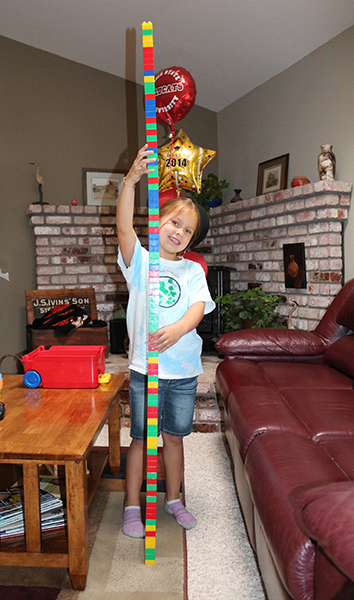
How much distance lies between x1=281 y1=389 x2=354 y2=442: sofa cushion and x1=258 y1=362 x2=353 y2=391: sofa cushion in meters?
0.08

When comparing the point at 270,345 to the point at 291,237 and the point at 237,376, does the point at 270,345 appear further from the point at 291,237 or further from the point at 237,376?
the point at 291,237

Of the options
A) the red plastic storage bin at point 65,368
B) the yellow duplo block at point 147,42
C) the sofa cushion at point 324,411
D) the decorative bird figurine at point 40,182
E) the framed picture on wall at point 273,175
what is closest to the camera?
the yellow duplo block at point 147,42

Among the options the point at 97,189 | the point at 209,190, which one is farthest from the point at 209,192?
the point at 97,189

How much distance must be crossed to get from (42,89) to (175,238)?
3.22m

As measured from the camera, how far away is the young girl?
4.63 feet

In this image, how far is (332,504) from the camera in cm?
67

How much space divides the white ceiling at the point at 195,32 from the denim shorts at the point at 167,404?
2.53 metres

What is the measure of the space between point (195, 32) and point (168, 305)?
2.64m

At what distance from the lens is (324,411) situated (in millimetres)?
1542

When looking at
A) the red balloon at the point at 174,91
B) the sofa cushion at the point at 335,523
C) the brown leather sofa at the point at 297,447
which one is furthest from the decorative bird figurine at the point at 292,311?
the sofa cushion at the point at 335,523

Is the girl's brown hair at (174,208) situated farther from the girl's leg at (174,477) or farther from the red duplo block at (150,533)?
the red duplo block at (150,533)

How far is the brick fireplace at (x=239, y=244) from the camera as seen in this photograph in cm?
297

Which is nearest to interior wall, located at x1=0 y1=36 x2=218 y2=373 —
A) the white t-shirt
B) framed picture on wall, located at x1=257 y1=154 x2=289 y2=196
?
framed picture on wall, located at x1=257 y1=154 x2=289 y2=196

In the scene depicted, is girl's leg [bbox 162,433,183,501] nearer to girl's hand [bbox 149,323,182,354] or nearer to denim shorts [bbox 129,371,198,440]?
denim shorts [bbox 129,371,198,440]
